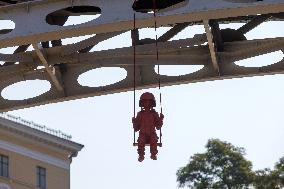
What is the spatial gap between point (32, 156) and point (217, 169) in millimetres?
10392

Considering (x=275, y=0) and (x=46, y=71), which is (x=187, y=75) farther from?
(x=275, y=0)

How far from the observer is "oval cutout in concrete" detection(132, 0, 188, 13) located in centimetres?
2294

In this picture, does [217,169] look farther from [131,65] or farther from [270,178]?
[131,65]

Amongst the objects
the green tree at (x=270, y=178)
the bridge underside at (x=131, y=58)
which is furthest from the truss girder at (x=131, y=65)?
the green tree at (x=270, y=178)

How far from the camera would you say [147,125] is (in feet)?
72.3

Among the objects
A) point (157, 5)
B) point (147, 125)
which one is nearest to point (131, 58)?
point (157, 5)

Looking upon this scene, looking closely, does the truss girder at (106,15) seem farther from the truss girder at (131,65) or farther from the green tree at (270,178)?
the green tree at (270,178)

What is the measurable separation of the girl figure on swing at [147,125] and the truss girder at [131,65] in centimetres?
395

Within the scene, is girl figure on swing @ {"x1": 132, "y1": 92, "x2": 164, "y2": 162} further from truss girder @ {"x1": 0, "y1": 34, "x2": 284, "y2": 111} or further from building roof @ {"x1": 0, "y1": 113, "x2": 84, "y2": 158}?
building roof @ {"x1": 0, "y1": 113, "x2": 84, "y2": 158}

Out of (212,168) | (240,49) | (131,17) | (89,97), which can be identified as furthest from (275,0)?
(212,168)

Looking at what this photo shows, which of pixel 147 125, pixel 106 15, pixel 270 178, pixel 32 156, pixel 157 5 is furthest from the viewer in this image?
pixel 32 156

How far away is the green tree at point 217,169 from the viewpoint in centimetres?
6812

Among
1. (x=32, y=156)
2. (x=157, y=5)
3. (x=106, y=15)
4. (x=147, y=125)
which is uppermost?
(x=32, y=156)

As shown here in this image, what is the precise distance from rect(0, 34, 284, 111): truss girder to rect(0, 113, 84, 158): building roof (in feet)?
146
